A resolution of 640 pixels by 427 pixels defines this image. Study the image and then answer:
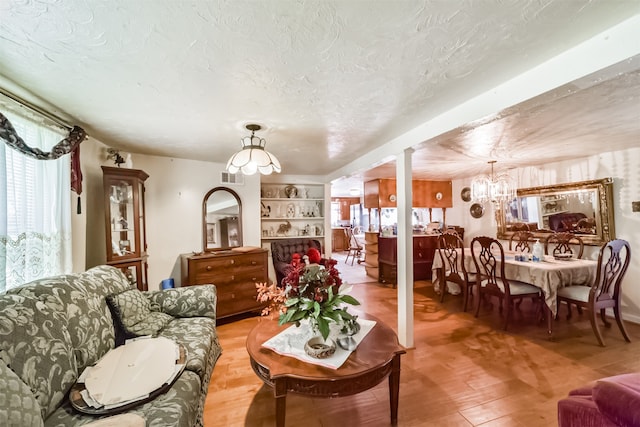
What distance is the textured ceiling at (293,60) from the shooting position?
103cm

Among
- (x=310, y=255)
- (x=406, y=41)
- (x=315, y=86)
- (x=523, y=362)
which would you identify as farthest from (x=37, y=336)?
(x=523, y=362)

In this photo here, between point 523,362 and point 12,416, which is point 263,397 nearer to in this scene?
point 12,416

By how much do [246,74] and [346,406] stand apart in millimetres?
2324

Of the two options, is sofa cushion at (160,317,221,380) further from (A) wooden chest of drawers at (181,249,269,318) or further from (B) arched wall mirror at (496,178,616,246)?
(B) arched wall mirror at (496,178,616,246)

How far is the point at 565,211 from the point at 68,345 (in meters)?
5.83

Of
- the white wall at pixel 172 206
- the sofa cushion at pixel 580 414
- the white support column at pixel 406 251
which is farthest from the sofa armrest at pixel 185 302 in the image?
the sofa cushion at pixel 580 414

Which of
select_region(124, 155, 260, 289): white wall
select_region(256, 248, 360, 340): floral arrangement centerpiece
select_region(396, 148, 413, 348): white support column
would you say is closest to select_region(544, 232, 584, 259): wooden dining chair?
select_region(396, 148, 413, 348): white support column

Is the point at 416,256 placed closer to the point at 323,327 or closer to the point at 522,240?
the point at 522,240

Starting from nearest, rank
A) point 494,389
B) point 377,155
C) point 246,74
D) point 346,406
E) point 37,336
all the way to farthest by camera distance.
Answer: point 37,336
point 246,74
point 346,406
point 494,389
point 377,155

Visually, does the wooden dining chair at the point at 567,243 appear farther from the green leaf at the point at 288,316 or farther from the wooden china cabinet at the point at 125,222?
the wooden china cabinet at the point at 125,222

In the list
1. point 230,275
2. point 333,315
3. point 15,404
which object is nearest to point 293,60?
point 333,315

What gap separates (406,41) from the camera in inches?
47.6

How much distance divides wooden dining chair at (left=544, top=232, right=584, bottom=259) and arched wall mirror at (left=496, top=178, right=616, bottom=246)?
0.33 feet

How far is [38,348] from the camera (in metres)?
1.17
